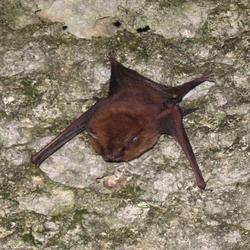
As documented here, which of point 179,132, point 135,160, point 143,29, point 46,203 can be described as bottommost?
point 46,203

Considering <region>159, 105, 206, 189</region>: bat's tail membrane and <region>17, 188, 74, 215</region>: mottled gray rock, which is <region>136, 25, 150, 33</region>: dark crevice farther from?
<region>17, 188, 74, 215</region>: mottled gray rock

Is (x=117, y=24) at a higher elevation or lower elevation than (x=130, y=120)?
higher

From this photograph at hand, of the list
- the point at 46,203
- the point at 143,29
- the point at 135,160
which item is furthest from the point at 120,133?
the point at 143,29

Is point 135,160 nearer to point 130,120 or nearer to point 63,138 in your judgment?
point 130,120

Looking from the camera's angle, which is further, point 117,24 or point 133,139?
point 117,24

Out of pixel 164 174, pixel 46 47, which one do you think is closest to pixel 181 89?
pixel 164 174

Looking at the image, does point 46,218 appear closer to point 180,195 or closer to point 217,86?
point 180,195

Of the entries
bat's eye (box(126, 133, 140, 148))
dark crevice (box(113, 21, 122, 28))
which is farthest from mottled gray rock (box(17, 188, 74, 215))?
dark crevice (box(113, 21, 122, 28))

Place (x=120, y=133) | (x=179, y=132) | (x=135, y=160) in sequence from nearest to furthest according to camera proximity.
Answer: (x=120, y=133) < (x=179, y=132) < (x=135, y=160)
